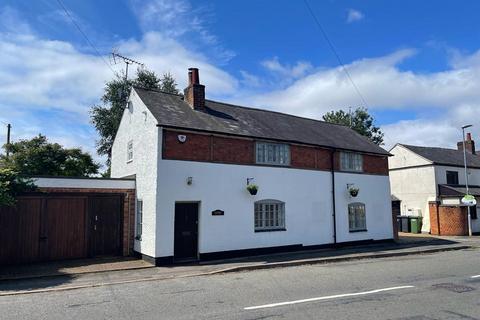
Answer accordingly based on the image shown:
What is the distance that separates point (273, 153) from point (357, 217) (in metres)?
6.22

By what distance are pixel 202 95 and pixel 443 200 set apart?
20289mm

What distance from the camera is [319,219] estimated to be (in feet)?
58.2

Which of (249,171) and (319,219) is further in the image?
(319,219)

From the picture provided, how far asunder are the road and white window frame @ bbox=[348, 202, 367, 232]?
722 cm

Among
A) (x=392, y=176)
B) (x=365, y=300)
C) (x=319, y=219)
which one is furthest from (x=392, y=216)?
(x=365, y=300)

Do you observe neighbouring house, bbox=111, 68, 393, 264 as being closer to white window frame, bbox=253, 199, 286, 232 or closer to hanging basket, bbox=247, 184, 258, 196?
white window frame, bbox=253, 199, 286, 232

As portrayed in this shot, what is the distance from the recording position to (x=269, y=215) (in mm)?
16219

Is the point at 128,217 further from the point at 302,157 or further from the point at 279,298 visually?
the point at 279,298

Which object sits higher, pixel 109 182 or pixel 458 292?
pixel 109 182

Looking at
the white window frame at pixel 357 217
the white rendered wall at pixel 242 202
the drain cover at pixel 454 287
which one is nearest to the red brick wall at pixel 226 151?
the white rendered wall at pixel 242 202

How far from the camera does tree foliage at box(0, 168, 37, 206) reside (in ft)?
37.9

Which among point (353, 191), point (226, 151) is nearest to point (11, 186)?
point (226, 151)

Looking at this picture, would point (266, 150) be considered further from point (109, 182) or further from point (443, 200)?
point (443, 200)

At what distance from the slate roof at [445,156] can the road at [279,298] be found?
63.7 ft
